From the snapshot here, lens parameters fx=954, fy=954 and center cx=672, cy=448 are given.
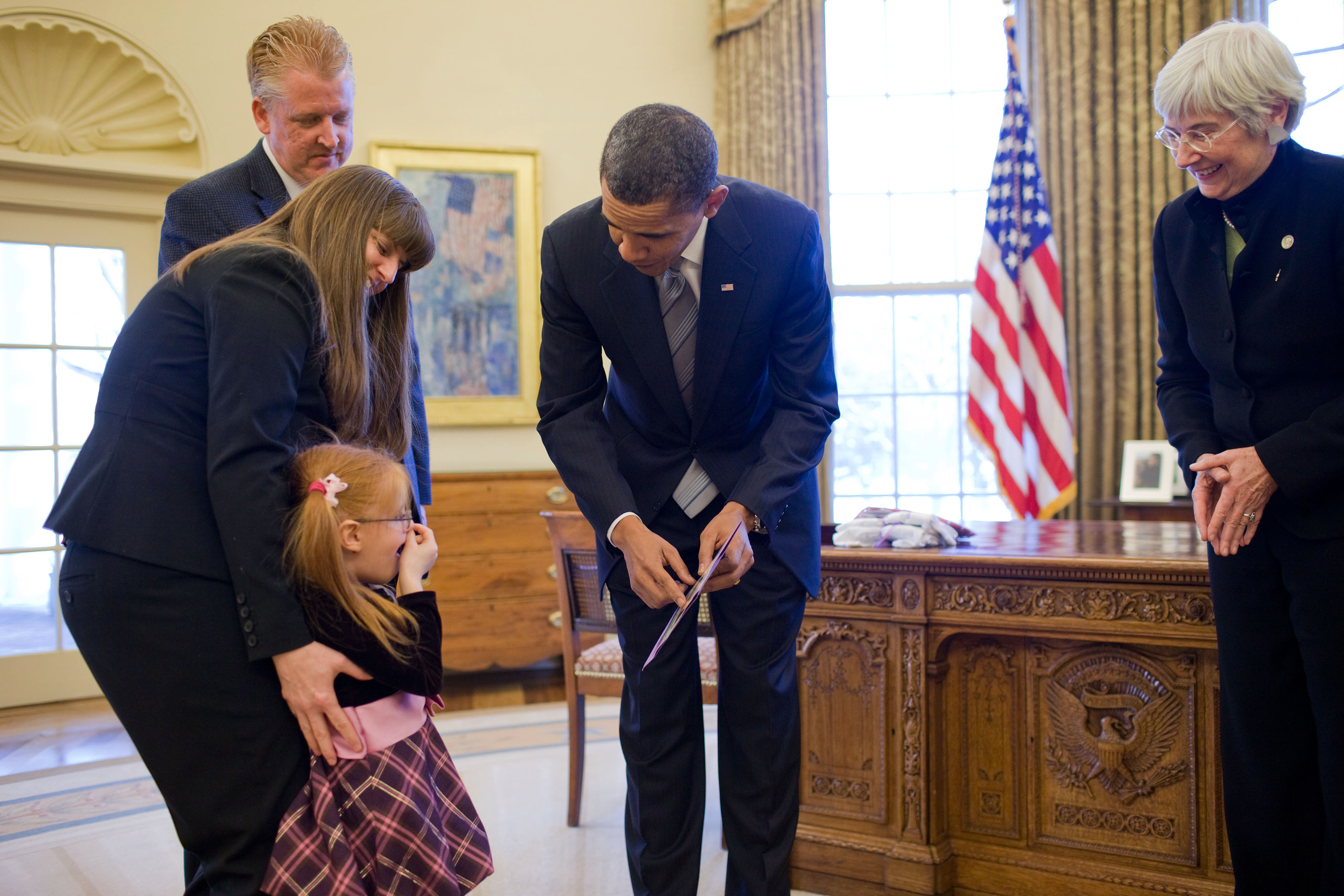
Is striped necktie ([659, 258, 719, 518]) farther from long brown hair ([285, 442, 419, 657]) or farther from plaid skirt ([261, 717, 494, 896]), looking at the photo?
plaid skirt ([261, 717, 494, 896])

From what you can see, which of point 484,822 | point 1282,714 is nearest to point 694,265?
point 1282,714

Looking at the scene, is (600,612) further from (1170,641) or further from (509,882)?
(1170,641)

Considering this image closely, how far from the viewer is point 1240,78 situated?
5.06 ft

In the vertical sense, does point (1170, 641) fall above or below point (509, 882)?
above

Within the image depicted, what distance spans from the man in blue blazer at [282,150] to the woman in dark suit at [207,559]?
502mm

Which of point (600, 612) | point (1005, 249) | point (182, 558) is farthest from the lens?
point (1005, 249)

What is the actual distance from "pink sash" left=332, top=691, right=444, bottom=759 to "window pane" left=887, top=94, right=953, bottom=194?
4737 mm

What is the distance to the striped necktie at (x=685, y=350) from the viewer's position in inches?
67.1

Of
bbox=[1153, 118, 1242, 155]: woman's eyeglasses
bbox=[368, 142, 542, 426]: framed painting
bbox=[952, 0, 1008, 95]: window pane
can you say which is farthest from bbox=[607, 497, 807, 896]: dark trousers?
bbox=[952, 0, 1008, 95]: window pane

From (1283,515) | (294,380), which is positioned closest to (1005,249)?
(1283,515)

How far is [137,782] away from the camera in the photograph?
3.41 m

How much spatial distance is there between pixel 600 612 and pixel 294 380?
1760mm

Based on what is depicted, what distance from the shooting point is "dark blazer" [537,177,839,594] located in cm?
166

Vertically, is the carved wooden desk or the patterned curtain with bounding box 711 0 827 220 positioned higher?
the patterned curtain with bounding box 711 0 827 220
